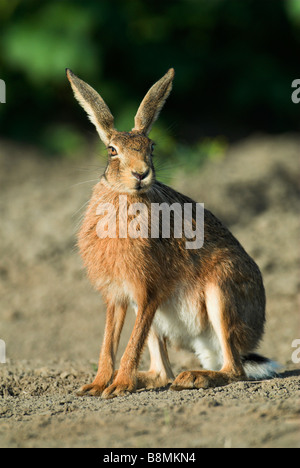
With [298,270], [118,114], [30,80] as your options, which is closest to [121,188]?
[298,270]

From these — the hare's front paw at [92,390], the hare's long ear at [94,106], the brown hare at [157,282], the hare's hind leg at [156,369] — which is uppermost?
the hare's long ear at [94,106]

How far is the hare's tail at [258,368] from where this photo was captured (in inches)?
206

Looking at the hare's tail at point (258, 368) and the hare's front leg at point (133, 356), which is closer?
the hare's front leg at point (133, 356)

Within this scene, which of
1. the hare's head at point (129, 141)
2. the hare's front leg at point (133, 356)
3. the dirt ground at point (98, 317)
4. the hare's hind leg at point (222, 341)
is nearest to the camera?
the dirt ground at point (98, 317)

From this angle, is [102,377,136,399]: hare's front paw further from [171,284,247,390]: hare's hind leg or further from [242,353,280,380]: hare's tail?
[242,353,280,380]: hare's tail

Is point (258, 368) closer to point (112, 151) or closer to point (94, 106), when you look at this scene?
point (112, 151)

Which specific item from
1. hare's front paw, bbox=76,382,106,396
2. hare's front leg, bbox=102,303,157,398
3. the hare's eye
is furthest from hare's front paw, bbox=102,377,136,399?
the hare's eye

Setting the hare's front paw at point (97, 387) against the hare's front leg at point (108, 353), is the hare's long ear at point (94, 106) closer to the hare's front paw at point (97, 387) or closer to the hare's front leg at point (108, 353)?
the hare's front leg at point (108, 353)

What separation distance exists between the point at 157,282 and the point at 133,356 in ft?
1.80

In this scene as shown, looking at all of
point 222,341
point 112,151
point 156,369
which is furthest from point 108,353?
point 112,151

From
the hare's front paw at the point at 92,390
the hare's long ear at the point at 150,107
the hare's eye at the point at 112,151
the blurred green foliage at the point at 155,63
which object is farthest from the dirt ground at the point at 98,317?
the blurred green foliage at the point at 155,63
